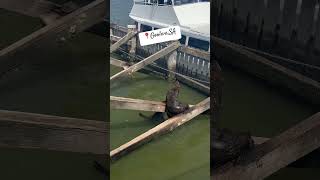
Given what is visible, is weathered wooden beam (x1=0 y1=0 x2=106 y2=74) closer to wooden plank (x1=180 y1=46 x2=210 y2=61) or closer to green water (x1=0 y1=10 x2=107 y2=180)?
green water (x1=0 y1=10 x2=107 y2=180)

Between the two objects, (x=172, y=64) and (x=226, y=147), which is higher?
(x=172, y=64)

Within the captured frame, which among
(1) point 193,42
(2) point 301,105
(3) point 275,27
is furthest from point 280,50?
(1) point 193,42

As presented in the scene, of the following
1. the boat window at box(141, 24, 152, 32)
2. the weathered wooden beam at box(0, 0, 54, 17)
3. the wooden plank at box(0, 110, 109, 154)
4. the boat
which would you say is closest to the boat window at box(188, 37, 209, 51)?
the boat

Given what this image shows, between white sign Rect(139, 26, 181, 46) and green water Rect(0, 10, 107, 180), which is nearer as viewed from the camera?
white sign Rect(139, 26, 181, 46)

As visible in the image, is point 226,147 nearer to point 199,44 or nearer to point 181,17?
point 199,44

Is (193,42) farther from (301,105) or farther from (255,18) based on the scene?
(301,105)

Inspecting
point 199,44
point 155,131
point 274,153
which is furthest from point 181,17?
point 155,131
